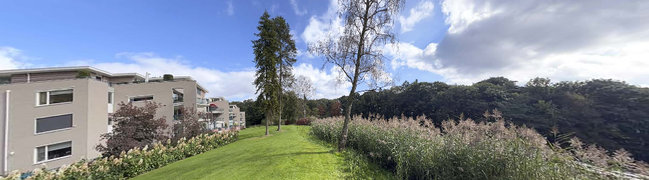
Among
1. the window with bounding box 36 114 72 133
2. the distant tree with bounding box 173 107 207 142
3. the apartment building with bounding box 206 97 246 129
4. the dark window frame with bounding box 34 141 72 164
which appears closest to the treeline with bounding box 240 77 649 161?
the distant tree with bounding box 173 107 207 142

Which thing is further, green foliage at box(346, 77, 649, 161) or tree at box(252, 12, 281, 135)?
green foliage at box(346, 77, 649, 161)

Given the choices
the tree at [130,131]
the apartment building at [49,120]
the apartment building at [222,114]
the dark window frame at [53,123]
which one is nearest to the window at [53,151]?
the apartment building at [49,120]

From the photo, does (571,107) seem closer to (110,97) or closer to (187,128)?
(187,128)

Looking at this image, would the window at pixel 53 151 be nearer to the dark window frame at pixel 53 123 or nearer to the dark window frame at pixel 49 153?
the dark window frame at pixel 49 153

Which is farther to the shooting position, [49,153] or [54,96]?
[54,96]

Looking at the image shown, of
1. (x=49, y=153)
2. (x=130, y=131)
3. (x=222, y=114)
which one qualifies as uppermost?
(x=130, y=131)

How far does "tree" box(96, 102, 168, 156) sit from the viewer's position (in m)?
10.8

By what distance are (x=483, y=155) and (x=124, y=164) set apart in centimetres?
1205

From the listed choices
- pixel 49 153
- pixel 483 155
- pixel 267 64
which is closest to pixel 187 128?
pixel 267 64

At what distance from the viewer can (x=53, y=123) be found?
16.9 metres

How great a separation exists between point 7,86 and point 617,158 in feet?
99.3

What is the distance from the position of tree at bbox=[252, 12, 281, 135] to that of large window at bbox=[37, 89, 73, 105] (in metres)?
14.4

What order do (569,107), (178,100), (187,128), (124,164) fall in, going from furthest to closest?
(178,100), (569,107), (187,128), (124,164)

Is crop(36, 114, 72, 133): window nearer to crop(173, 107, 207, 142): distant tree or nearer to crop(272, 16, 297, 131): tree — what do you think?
crop(173, 107, 207, 142): distant tree
